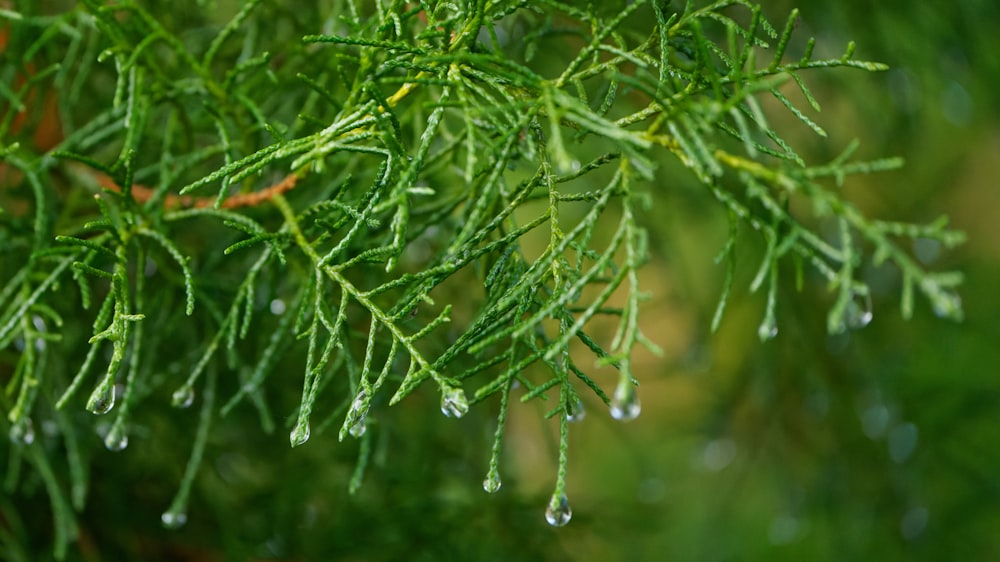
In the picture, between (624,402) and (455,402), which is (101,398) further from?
(624,402)

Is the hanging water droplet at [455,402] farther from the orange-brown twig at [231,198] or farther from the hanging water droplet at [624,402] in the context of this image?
the orange-brown twig at [231,198]

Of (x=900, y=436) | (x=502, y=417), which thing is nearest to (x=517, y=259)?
(x=502, y=417)

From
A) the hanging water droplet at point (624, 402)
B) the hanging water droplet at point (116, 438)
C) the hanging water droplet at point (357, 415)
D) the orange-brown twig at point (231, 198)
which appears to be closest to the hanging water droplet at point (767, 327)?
the hanging water droplet at point (624, 402)

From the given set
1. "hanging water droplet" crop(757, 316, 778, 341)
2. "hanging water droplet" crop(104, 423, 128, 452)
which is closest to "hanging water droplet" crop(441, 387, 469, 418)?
"hanging water droplet" crop(757, 316, 778, 341)

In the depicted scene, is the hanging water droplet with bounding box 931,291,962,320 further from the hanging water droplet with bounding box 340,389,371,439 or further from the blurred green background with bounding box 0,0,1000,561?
the blurred green background with bounding box 0,0,1000,561

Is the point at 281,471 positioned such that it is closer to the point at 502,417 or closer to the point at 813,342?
the point at 502,417

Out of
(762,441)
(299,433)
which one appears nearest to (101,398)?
(299,433)
